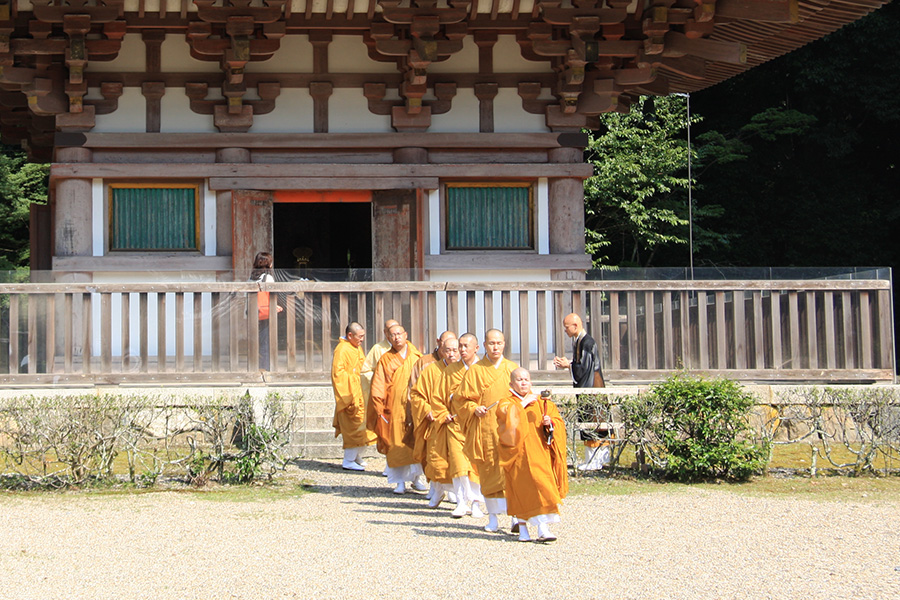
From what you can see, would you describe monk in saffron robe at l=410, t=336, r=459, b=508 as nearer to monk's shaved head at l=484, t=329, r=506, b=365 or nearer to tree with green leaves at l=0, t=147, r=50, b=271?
monk's shaved head at l=484, t=329, r=506, b=365

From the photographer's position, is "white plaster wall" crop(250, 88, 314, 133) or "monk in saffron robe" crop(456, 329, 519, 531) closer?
"monk in saffron robe" crop(456, 329, 519, 531)

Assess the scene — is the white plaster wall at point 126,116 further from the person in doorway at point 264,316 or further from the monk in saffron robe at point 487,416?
the monk in saffron robe at point 487,416

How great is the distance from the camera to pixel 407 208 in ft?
40.0

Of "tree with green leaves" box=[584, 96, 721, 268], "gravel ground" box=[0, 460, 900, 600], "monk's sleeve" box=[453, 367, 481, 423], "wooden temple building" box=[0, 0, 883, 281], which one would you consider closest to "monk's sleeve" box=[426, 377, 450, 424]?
"monk's sleeve" box=[453, 367, 481, 423]

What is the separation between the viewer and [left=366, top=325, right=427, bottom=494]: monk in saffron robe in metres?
9.34

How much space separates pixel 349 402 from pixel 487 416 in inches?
90.4

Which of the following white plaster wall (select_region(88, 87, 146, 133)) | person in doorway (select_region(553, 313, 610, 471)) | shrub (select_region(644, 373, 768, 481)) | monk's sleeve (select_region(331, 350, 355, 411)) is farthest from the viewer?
white plaster wall (select_region(88, 87, 146, 133))

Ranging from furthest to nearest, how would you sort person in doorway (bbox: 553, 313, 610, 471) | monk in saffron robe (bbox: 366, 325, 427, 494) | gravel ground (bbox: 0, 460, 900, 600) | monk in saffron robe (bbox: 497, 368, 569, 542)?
person in doorway (bbox: 553, 313, 610, 471) < monk in saffron robe (bbox: 366, 325, 427, 494) < monk in saffron robe (bbox: 497, 368, 569, 542) < gravel ground (bbox: 0, 460, 900, 600)

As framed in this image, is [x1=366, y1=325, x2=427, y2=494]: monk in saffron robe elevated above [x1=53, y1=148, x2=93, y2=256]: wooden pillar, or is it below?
below

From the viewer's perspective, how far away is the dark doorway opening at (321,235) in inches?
770

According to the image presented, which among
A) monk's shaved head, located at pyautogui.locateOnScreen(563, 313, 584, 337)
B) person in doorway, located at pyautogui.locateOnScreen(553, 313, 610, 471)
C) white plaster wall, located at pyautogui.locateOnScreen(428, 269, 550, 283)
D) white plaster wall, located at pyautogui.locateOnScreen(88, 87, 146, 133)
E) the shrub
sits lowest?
the shrub

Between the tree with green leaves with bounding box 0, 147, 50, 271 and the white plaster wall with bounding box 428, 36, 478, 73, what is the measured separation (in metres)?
11.4

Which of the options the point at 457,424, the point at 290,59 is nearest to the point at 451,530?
the point at 457,424

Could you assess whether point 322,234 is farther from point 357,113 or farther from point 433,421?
point 433,421
